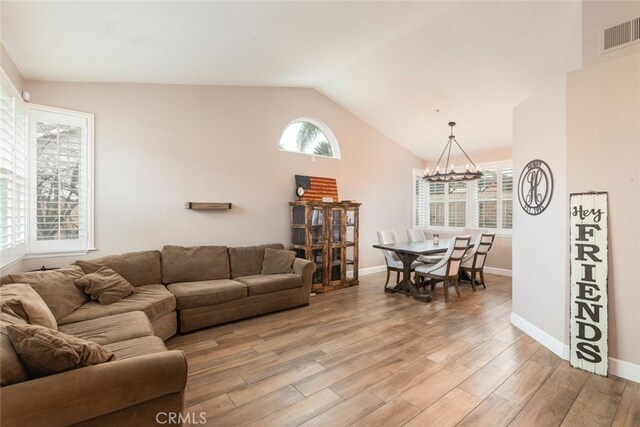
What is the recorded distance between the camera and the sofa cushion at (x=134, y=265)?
3256 mm

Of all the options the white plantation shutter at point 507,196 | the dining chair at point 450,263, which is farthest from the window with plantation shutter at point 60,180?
the white plantation shutter at point 507,196

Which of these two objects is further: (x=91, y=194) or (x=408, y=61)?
(x=408, y=61)

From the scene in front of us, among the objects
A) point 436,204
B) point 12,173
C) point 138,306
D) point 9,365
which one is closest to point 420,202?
point 436,204

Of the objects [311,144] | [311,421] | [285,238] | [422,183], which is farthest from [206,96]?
[422,183]

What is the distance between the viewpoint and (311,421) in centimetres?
192

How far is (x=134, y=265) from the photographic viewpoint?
3520mm

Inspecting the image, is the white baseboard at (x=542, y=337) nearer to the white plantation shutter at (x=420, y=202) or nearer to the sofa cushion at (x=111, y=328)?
the sofa cushion at (x=111, y=328)

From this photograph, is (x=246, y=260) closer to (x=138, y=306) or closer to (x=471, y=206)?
(x=138, y=306)

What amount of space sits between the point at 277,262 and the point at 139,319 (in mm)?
2083

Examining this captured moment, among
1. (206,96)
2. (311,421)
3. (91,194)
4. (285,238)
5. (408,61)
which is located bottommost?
(311,421)

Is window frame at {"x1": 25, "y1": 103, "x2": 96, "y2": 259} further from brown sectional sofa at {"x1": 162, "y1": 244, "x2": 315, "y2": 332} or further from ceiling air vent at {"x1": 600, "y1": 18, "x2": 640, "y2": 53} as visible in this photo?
ceiling air vent at {"x1": 600, "y1": 18, "x2": 640, "y2": 53}

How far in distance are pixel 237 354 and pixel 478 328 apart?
268 cm

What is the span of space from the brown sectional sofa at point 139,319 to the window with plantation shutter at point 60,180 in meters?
0.60

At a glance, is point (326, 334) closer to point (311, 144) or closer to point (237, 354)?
point (237, 354)
